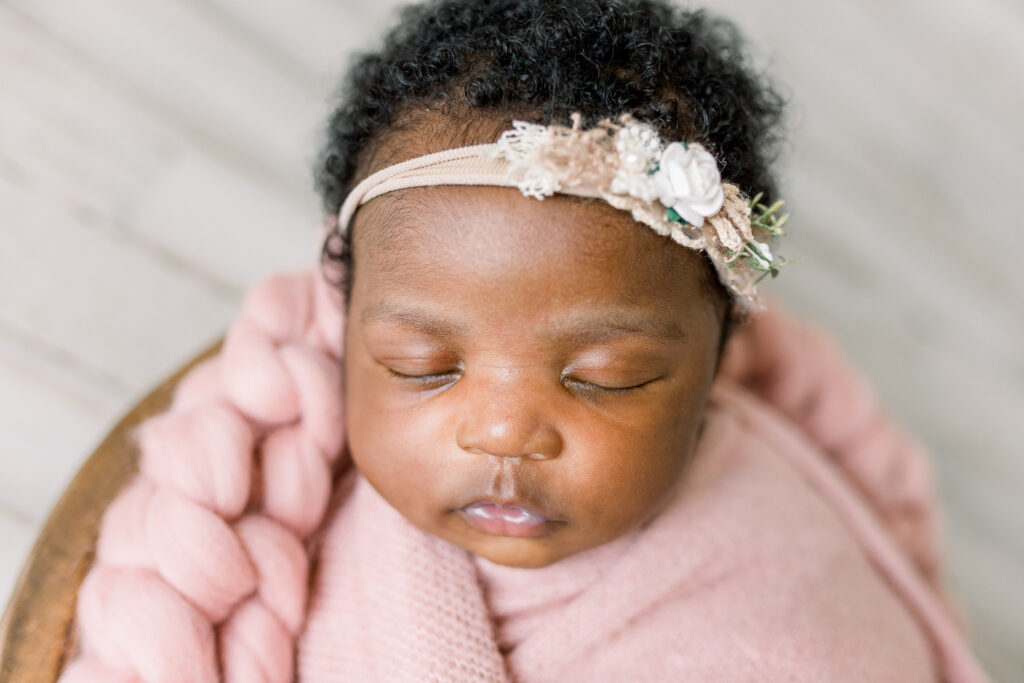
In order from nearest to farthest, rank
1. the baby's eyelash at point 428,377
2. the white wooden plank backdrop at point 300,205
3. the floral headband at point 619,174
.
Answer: the floral headband at point 619,174, the baby's eyelash at point 428,377, the white wooden plank backdrop at point 300,205

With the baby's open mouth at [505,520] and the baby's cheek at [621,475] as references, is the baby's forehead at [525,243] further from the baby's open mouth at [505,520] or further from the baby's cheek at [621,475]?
the baby's open mouth at [505,520]

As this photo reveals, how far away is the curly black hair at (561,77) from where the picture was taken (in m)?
0.88

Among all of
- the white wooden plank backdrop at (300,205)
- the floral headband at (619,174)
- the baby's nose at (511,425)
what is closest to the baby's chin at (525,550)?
the baby's nose at (511,425)

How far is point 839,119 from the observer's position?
1.88 m

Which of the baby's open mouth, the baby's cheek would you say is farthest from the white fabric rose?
the baby's open mouth

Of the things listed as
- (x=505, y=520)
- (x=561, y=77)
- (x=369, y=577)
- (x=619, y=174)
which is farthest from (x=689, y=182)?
(x=369, y=577)

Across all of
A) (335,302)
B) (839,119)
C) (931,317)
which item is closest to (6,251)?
(335,302)

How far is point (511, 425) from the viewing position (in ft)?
2.84

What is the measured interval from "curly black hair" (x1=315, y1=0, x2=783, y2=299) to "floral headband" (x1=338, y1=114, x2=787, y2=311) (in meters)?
0.04

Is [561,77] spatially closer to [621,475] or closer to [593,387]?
[593,387]

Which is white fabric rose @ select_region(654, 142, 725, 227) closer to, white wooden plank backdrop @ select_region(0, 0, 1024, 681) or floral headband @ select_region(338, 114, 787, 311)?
floral headband @ select_region(338, 114, 787, 311)

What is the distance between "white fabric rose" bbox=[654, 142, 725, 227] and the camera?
33.4 inches

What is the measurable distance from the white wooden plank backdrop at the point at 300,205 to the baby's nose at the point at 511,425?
85 centimetres

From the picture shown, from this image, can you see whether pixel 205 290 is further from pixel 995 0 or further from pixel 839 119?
pixel 995 0
